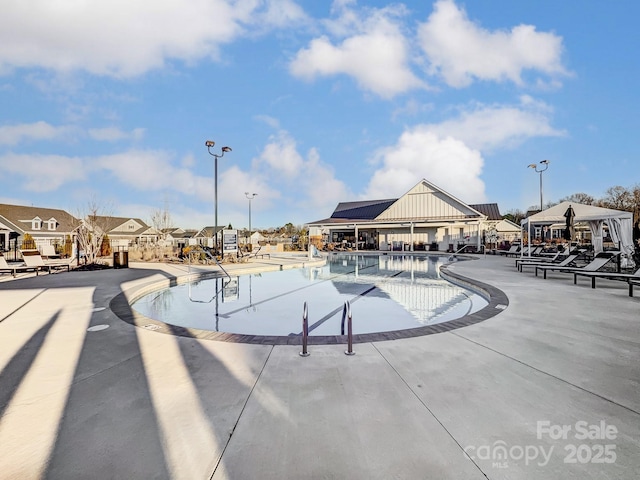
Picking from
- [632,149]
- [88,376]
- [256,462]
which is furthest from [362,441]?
[632,149]

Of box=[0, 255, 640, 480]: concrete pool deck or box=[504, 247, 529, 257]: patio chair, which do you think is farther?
box=[504, 247, 529, 257]: patio chair

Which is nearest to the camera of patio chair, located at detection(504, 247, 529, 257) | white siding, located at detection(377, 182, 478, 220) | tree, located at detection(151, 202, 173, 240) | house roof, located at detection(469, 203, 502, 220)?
patio chair, located at detection(504, 247, 529, 257)

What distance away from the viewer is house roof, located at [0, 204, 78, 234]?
1271 inches

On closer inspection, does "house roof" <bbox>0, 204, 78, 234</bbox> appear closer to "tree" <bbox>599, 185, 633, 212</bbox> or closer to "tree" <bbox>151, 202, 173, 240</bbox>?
"tree" <bbox>151, 202, 173, 240</bbox>

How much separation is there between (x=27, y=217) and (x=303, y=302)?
143 ft

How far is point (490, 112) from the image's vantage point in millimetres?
20797

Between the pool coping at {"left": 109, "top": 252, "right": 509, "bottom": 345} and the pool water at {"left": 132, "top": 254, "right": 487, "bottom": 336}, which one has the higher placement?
the pool coping at {"left": 109, "top": 252, "right": 509, "bottom": 345}

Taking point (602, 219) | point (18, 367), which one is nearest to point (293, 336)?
point (18, 367)

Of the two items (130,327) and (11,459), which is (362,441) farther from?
(130,327)

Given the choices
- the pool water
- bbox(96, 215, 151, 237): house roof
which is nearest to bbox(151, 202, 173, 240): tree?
bbox(96, 215, 151, 237): house roof

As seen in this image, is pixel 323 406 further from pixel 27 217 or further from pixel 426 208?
pixel 27 217

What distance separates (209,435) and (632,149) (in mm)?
39757

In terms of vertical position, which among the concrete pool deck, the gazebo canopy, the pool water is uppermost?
the gazebo canopy

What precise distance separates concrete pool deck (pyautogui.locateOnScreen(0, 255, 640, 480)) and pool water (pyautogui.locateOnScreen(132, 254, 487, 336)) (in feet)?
5.00
